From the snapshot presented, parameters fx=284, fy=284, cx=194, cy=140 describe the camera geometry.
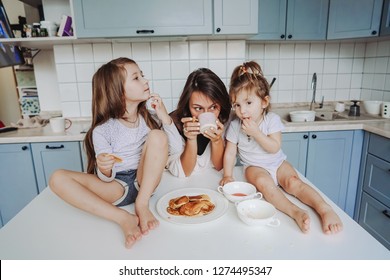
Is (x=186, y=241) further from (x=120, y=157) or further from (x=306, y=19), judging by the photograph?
(x=306, y=19)

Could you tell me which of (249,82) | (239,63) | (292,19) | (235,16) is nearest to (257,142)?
(249,82)

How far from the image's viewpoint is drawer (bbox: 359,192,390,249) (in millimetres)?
1855

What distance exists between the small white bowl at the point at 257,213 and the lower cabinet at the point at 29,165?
4.75ft

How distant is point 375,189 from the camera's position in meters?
1.98

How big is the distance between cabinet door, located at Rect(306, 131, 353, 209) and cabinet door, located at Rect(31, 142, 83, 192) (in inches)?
66.0

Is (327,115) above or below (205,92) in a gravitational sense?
below

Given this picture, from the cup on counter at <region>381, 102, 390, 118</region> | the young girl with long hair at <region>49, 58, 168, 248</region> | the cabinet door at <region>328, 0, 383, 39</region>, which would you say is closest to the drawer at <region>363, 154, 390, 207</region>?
the cup on counter at <region>381, 102, 390, 118</region>

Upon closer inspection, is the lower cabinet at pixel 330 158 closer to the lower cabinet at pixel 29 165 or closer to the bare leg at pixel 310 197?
the bare leg at pixel 310 197

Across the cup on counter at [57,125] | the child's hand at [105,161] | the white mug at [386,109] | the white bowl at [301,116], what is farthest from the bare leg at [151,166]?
the white mug at [386,109]

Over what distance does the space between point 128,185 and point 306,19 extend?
1.94 metres

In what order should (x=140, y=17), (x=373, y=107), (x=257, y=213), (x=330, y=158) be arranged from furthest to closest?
(x=373, y=107)
(x=330, y=158)
(x=140, y=17)
(x=257, y=213)

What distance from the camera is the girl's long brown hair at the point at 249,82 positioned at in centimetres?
123

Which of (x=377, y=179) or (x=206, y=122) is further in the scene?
(x=377, y=179)

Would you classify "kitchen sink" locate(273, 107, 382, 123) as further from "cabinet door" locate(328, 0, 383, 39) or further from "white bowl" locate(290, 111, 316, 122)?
"cabinet door" locate(328, 0, 383, 39)
